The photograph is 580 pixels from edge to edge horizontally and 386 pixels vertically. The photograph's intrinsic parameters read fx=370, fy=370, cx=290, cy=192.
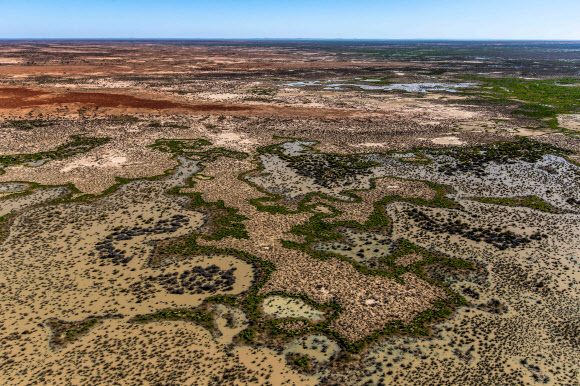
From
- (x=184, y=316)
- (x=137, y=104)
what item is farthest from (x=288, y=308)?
(x=137, y=104)

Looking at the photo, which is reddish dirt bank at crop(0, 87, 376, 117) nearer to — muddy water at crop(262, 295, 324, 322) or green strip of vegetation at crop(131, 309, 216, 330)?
muddy water at crop(262, 295, 324, 322)

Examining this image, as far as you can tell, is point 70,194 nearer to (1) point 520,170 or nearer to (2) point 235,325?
(2) point 235,325

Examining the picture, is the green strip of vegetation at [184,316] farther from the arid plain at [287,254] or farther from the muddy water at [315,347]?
the muddy water at [315,347]

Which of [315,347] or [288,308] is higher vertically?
[288,308]

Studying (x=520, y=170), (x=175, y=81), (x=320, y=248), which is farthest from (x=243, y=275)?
(x=175, y=81)

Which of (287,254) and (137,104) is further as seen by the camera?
(137,104)

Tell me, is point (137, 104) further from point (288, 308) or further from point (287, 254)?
point (288, 308)

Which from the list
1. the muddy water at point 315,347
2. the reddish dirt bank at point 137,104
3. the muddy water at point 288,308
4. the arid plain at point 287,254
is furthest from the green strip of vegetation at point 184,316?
the reddish dirt bank at point 137,104

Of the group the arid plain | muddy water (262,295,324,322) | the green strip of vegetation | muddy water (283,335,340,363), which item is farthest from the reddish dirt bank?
muddy water (283,335,340,363)
